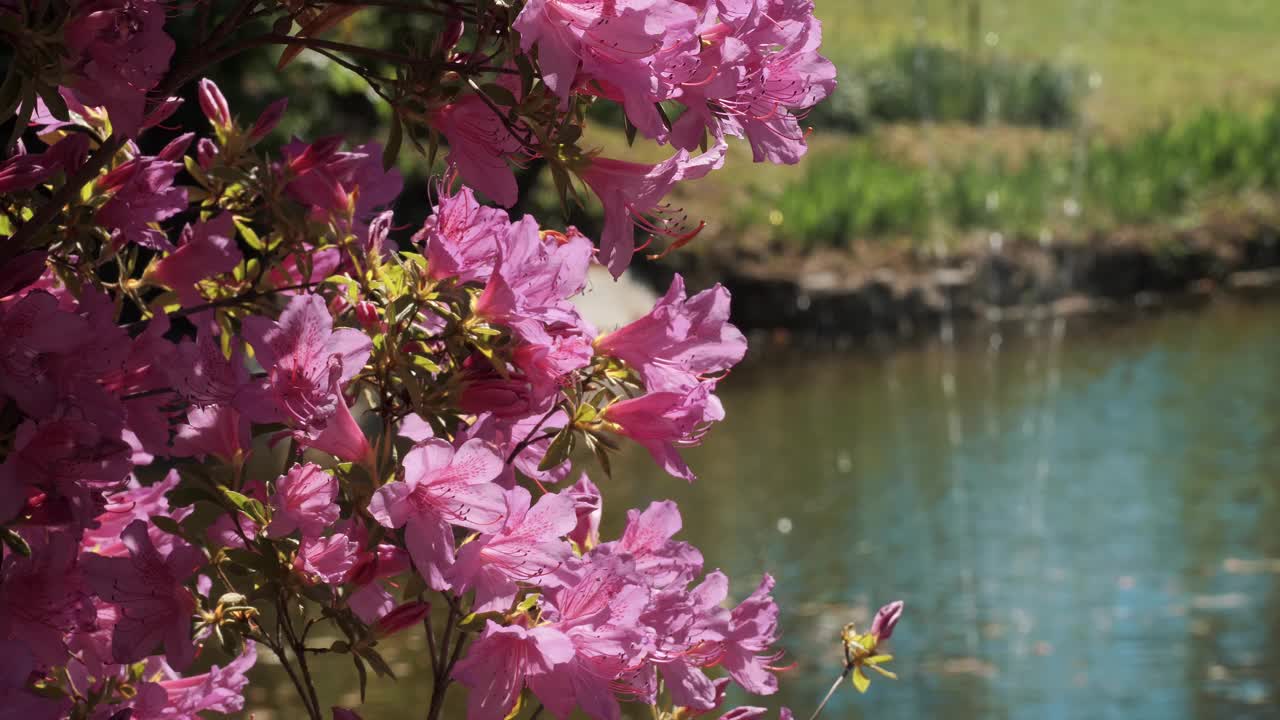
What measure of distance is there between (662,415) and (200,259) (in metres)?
0.47

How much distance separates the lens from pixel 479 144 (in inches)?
50.7

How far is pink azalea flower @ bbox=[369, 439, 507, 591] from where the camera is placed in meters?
1.18

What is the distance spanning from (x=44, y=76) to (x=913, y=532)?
5358 mm

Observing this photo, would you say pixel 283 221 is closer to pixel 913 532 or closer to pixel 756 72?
pixel 756 72

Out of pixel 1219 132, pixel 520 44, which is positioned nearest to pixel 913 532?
pixel 520 44

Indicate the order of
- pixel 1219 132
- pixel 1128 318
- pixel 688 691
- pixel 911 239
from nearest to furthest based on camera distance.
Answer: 1. pixel 688 691
2. pixel 1128 318
3. pixel 911 239
4. pixel 1219 132

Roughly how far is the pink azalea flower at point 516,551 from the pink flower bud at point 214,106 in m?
0.50

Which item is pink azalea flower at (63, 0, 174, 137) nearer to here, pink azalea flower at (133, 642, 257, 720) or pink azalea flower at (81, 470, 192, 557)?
pink azalea flower at (81, 470, 192, 557)

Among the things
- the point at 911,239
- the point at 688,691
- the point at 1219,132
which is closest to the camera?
the point at 688,691

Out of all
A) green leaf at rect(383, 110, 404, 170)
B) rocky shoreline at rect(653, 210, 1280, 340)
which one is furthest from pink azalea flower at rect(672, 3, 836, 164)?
rocky shoreline at rect(653, 210, 1280, 340)

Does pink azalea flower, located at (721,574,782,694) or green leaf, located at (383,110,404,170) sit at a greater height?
green leaf, located at (383,110,404,170)

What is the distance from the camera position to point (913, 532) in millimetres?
6230

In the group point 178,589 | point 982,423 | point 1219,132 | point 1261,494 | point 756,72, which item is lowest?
point 1219,132

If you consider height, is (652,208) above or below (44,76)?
below
